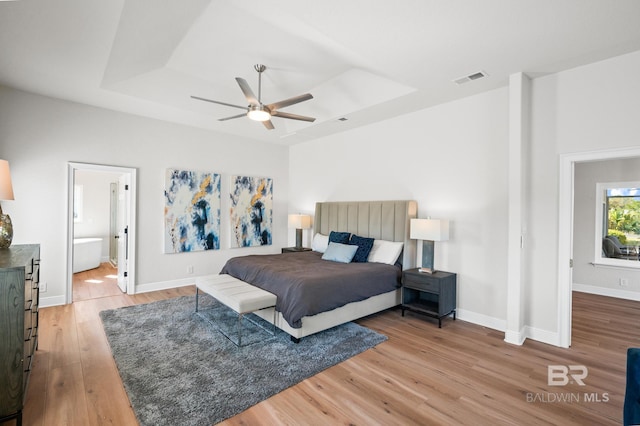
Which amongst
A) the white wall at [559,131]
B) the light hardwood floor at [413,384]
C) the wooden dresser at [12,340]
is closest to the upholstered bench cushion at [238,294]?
the light hardwood floor at [413,384]

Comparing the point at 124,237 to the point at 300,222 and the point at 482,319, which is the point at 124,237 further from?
the point at 482,319

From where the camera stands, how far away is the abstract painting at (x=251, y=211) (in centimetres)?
615

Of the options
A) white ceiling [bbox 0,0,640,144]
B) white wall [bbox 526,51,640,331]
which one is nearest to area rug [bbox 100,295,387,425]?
white wall [bbox 526,51,640,331]

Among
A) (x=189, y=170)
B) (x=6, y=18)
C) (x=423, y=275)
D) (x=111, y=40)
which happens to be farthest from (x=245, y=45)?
(x=423, y=275)

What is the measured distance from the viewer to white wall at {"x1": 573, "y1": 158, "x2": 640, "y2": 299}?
5047mm

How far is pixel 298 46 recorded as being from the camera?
3.41 metres

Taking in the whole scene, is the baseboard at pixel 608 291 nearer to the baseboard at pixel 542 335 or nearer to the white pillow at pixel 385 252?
the baseboard at pixel 542 335

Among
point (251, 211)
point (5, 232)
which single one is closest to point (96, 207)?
point (251, 211)

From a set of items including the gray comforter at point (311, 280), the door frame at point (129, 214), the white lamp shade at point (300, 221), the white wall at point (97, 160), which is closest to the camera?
the gray comforter at point (311, 280)

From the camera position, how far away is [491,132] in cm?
381

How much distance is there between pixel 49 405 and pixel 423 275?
380 centimetres

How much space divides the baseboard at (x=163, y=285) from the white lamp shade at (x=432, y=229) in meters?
4.19

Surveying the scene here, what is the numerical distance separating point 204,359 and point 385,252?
2790 millimetres

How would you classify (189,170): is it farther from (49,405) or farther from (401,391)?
(401,391)
